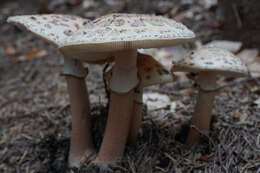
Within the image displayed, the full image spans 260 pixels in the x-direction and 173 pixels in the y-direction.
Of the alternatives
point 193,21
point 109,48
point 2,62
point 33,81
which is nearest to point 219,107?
point 109,48

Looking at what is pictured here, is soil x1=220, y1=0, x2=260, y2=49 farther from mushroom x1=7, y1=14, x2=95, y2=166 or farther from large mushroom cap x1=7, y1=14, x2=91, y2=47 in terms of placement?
large mushroom cap x1=7, y1=14, x2=91, y2=47

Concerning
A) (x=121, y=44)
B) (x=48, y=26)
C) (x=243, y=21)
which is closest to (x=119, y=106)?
(x=121, y=44)

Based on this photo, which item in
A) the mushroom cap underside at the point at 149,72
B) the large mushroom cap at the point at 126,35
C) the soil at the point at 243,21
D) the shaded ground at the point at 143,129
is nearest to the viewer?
the large mushroom cap at the point at 126,35

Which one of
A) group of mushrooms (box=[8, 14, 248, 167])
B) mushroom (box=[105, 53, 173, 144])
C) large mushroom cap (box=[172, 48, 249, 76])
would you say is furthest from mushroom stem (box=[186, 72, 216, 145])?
mushroom (box=[105, 53, 173, 144])

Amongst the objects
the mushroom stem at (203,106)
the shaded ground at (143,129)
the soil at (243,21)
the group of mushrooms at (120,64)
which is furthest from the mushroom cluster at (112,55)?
the soil at (243,21)

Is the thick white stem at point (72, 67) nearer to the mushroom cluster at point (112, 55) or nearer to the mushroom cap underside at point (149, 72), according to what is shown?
the mushroom cluster at point (112, 55)

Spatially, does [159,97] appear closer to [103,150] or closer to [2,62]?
[103,150]

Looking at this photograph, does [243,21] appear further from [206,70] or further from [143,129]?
[143,129]
